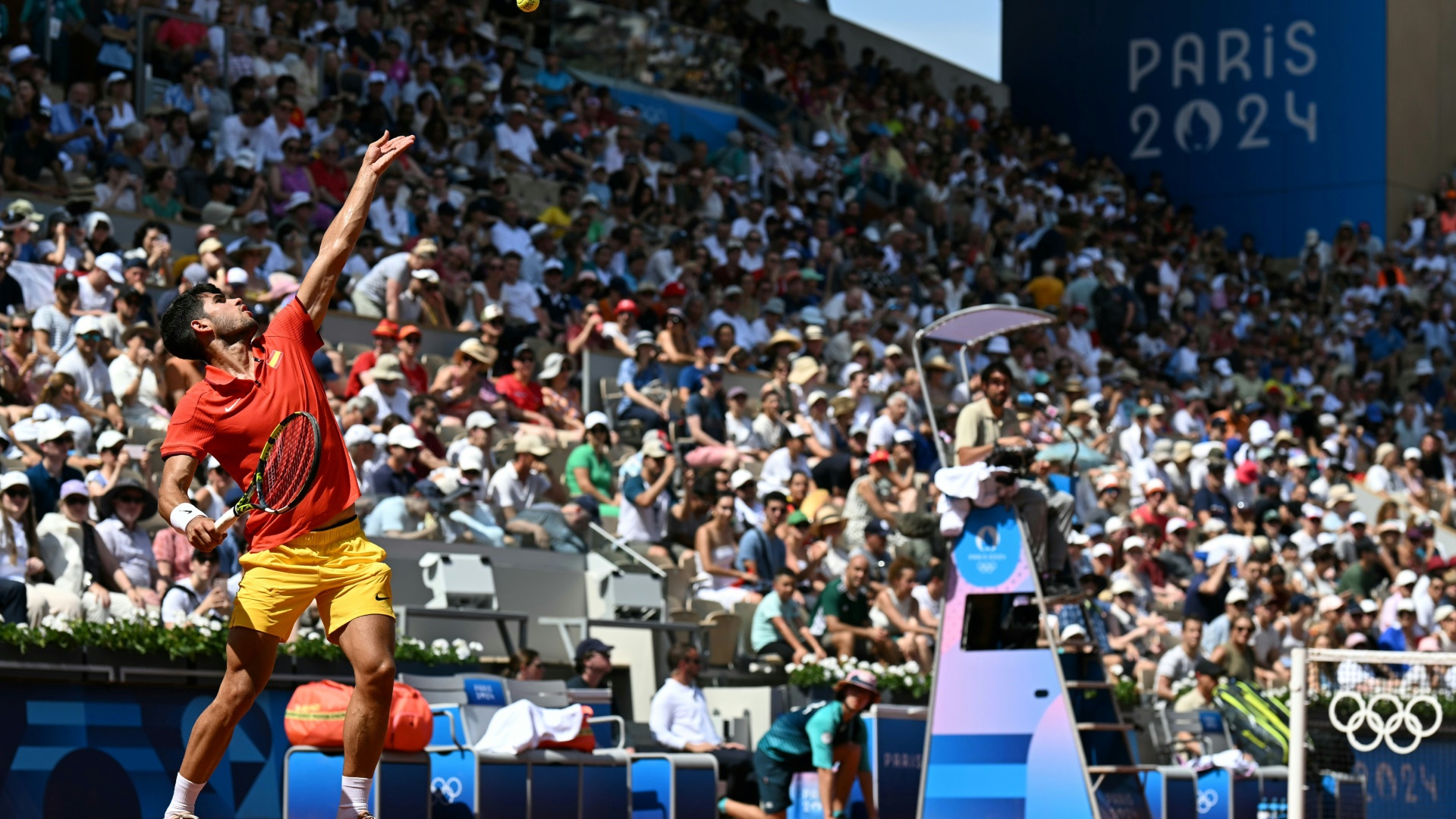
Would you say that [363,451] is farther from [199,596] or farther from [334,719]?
[334,719]

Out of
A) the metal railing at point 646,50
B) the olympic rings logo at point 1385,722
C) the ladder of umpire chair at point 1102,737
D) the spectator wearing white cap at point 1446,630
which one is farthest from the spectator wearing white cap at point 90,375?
the spectator wearing white cap at point 1446,630

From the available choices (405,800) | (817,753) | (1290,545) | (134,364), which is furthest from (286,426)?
(1290,545)

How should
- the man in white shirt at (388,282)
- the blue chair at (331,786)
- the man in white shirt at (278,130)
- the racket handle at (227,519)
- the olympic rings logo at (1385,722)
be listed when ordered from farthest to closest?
the man in white shirt at (278,130), the man in white shirt at (388,282), the blue chair at (331,786), the olympic rings logo at (1385,722), the racket handle at (227,519)

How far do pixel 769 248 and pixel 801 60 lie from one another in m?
6.99

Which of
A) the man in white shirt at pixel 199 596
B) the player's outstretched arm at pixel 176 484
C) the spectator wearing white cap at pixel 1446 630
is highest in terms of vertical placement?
the player's outstretched arm at pixel 176 484

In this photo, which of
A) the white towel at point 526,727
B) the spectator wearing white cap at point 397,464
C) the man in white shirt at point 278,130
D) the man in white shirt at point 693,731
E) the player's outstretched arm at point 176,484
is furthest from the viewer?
the man in white shirt at point 278,130

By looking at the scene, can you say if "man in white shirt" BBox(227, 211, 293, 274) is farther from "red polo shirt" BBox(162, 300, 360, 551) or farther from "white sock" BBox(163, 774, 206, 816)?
"white sock" BBox(163, 774, 206, 816)

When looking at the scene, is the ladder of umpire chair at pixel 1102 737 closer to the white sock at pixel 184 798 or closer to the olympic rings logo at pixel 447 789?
the olympic rings logo at pixel 447 789

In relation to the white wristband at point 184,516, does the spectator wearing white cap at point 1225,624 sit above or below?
below

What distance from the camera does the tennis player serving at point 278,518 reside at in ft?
20.6

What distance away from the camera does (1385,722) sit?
10.3 metres

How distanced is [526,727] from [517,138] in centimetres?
1116

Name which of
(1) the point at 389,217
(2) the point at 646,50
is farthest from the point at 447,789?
(2) the point at 646,50

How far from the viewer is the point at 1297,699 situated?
31.3 ft
